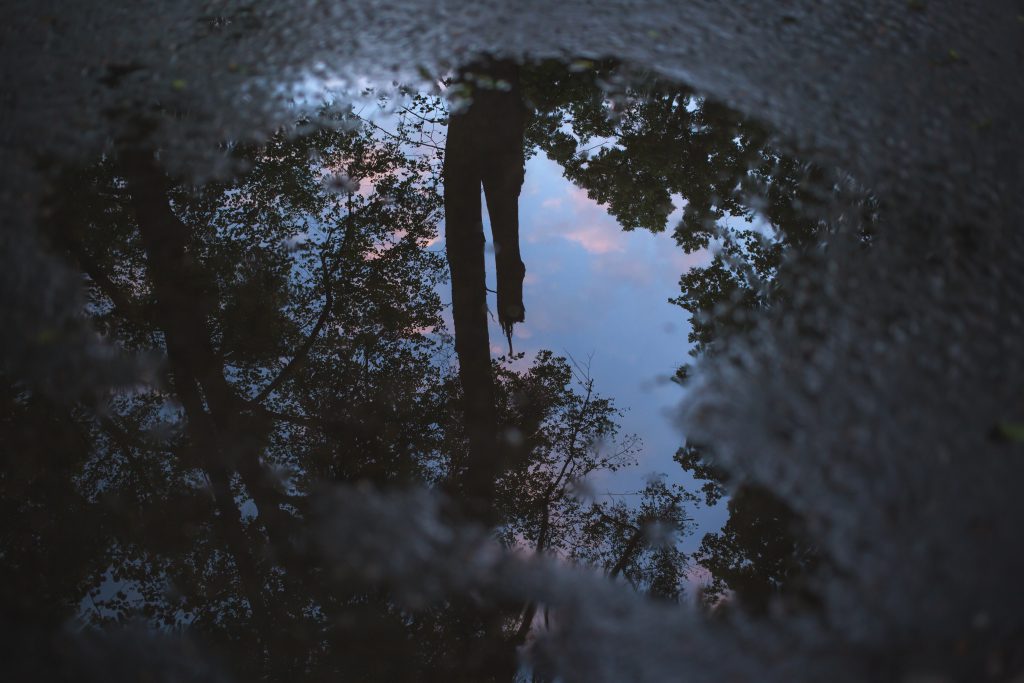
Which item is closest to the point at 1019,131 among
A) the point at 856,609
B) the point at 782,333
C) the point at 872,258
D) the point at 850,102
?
the point at 850,102

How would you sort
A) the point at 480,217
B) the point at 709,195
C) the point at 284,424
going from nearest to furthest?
the point at 284,424 → the point at 709,195 → the point at 480,217

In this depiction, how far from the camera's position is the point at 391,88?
13.7 feet

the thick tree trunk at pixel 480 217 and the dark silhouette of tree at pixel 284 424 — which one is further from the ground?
the thick tree trunk at pixel 480 217

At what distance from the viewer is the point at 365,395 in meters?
4.01

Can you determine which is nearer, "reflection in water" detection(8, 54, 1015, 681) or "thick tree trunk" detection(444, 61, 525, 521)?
"reflection in water" detection(8, 54, 1015, 681)

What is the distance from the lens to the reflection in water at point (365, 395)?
252 cm

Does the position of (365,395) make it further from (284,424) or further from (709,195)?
(709,195)

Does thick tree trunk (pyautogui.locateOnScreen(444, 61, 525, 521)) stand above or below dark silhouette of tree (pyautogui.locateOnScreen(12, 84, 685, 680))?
above

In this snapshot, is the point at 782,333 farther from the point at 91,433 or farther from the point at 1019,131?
the point at 91,433

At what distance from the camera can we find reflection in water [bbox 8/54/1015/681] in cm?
252

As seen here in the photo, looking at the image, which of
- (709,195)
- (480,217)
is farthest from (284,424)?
(709,195)

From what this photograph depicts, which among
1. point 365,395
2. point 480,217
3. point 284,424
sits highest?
point 480,217

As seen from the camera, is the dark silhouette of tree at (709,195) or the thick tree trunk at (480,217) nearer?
the dark silhouette of tree at (709,195)

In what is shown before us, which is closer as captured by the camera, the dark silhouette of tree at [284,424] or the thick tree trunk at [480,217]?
the dark silhouette of tree at [284,424]
